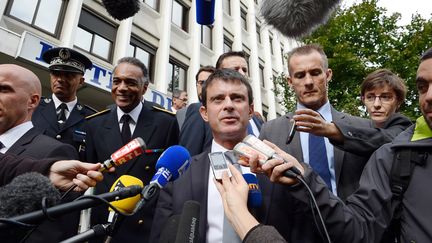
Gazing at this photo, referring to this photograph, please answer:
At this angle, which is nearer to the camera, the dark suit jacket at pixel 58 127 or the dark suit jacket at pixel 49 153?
the dark suit jacket at pixel 49 153

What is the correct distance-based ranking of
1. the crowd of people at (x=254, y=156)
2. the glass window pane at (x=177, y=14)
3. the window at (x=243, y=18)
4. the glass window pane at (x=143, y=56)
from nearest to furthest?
1. the crowd of people at (x=254, y=156)
2. the glass window pane at (x=143, y=56)
3. the glass window pane at (x=177, y=14)
4. the window at (x=243, y=18)

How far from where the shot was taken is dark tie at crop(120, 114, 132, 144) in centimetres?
256

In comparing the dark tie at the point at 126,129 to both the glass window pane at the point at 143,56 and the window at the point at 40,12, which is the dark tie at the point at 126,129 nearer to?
the window at the point at 40,12

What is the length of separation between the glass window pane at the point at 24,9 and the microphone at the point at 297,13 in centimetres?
856

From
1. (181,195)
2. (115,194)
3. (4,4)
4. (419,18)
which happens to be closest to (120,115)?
(181,195)

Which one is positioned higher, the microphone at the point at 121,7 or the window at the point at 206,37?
the window at the point at 206,37

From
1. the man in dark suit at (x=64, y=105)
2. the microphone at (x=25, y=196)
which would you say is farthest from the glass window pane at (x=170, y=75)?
the microphone at (x=25, y=196)

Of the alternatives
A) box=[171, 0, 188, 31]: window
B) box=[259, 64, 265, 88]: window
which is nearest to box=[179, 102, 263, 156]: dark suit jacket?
box=[171, 0, 188, 31]: window

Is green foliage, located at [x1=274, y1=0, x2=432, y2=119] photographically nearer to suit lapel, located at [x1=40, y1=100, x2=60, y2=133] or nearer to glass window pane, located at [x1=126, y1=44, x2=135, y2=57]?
Result: glass window pane, located at [x1=126, y1=44, x2=135, y2=57]

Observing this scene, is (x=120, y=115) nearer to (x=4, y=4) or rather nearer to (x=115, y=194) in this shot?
(x=115, y=194)

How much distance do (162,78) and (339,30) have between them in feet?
21.8

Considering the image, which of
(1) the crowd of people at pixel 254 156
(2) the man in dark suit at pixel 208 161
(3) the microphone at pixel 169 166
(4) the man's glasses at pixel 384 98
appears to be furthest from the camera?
(4) the man's glasses at pixel 384 98

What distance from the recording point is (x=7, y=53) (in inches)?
271

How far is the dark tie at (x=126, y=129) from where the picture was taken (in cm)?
256
